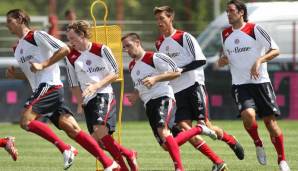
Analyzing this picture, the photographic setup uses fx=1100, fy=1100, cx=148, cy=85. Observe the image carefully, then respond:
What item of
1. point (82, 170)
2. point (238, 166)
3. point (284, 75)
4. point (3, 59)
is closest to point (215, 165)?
point (238, 166)

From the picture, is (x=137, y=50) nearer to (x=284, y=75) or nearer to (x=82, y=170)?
(x=82, y=170)

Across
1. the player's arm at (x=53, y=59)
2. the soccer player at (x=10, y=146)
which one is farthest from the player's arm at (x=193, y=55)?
the soccer player at (x=10, y=146)

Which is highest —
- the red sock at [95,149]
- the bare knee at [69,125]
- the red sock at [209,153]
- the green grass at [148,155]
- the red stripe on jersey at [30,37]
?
the red stripe on jersey at [30,37]

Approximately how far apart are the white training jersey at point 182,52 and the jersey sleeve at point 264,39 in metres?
0.78

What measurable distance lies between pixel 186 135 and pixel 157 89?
31.9 inches

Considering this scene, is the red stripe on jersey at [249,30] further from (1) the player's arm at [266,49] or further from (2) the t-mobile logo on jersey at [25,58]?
(2) the t-mobile logo on jersey at [25,58]

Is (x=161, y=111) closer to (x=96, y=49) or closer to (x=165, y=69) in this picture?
(x=165, y=69)

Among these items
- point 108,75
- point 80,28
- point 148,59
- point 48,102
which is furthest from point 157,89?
point 48,102

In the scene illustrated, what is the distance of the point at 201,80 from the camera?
14.0 m

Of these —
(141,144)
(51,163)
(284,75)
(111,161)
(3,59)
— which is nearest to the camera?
(111,161)

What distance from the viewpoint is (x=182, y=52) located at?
13.7 meters

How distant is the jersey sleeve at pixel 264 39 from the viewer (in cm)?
1313

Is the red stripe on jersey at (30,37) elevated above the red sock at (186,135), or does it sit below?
above

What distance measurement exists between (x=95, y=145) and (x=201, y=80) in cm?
Answer: 223
